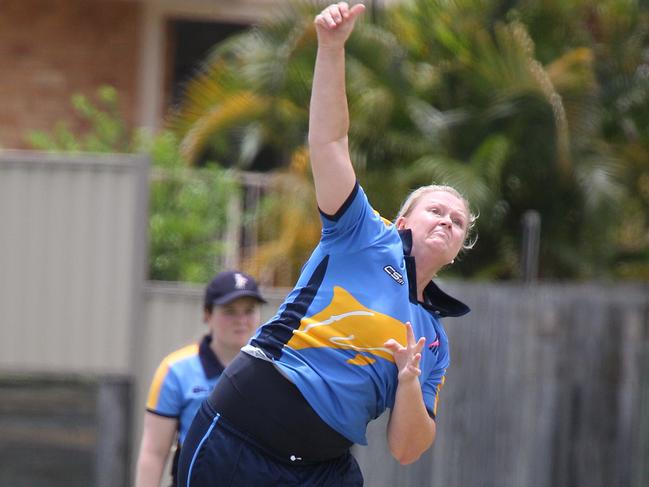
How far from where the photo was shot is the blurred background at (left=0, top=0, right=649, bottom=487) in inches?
342

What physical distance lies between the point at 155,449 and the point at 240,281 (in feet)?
2.57

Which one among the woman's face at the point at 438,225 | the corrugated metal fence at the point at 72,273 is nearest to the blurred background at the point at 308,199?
the corrugated metal fence at the point at 72,273

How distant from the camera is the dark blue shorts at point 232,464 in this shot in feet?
12.1

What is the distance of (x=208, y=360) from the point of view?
5.45 m

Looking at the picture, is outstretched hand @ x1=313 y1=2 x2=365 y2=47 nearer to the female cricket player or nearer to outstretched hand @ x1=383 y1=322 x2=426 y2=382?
the female cricket player

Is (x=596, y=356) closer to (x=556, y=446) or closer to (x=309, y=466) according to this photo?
(x=556, y=446)

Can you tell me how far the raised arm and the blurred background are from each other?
16.6 ft

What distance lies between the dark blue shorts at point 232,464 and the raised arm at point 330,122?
2.25 feet

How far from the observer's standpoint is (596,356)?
884 centimetres

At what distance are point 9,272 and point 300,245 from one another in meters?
2.60

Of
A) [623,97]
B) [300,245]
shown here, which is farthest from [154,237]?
[623,97]

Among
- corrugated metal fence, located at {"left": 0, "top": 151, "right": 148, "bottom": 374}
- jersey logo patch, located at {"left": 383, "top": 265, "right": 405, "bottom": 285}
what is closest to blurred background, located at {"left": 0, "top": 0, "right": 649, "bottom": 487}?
corrugated metal fence, located at {"left": 0, "top": 151, "right": 148, "bottom": 374}

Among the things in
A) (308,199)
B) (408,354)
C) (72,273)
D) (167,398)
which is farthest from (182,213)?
(408,354)

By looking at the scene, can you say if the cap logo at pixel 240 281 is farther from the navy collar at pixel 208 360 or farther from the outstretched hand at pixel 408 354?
the outstretched hand at pixel 408 354
